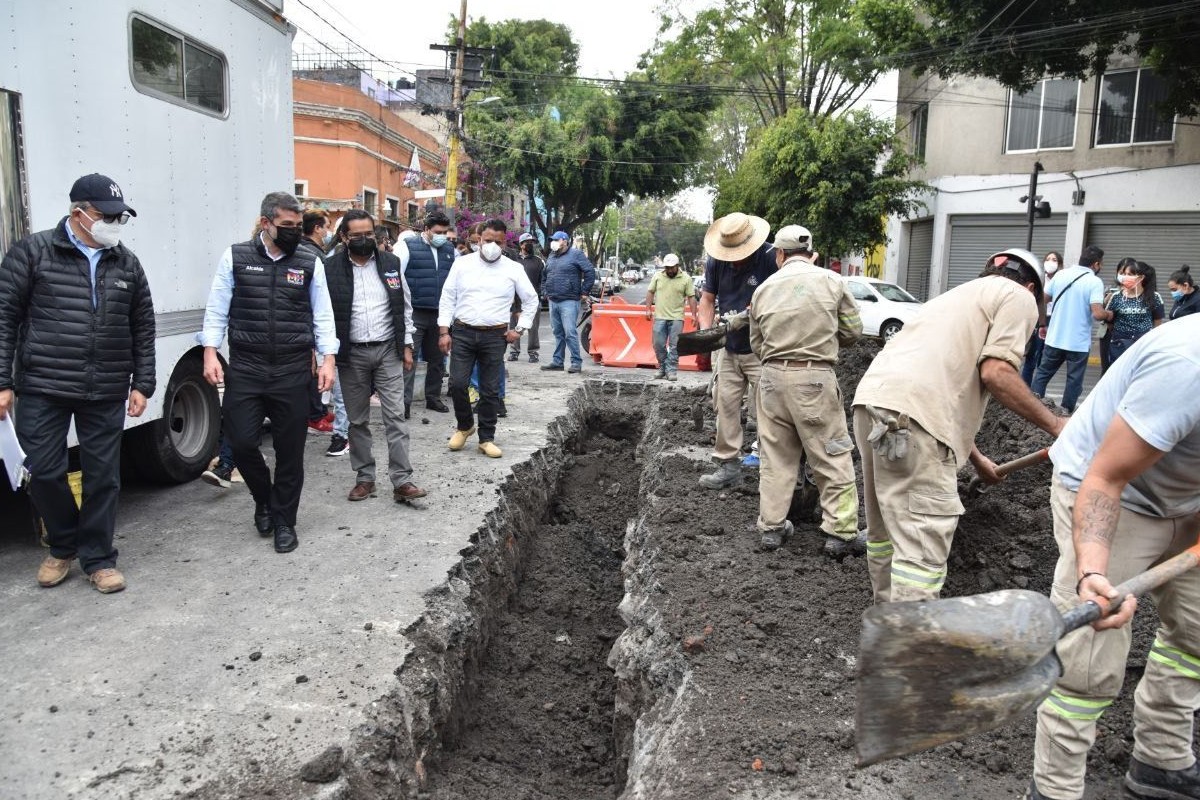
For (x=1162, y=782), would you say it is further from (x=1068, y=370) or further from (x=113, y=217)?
(x=1068, y=370)

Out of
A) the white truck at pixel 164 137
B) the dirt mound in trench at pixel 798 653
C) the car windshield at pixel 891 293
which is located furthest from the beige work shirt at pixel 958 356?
the car windshield at pixel 891 293

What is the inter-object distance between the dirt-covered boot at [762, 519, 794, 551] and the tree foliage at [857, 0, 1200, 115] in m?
11.4

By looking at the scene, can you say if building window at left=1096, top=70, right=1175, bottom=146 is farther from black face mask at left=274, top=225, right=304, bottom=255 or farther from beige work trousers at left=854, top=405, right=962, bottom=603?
black face mask at left=274, top=225, right=304, bottom=255

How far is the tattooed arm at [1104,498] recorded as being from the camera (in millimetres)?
2312

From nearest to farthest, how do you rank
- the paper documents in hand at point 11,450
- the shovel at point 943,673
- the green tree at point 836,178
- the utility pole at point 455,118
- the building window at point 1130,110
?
the shovel at point 943,673
the paper documents in hand at point 11,450
the building window at point 1130,110
the green tree at point 836,178
the utility pole at point 455,118

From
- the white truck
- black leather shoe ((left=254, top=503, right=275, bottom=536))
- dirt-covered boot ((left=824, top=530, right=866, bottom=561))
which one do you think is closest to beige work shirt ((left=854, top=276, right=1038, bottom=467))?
dirt-covered boot ((left=824, top=530, right=866, bottom=561))

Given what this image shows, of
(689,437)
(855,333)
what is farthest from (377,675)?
(689,437)

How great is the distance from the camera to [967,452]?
353 cm

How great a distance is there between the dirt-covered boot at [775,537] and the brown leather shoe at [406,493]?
2270 millimetres

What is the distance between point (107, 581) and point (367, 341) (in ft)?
6.98

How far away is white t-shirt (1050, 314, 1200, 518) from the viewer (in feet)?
7.40

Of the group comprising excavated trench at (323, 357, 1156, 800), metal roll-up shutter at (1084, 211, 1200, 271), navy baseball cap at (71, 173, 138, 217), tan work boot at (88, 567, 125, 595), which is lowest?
excavated trench at (323, 357, 1156, 800)

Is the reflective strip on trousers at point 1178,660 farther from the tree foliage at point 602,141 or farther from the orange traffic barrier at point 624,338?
the tree foliage at point 602,141

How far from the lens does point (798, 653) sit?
3.65 metres
